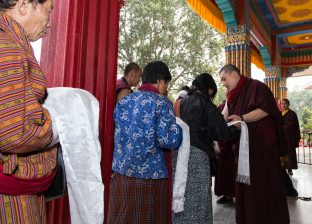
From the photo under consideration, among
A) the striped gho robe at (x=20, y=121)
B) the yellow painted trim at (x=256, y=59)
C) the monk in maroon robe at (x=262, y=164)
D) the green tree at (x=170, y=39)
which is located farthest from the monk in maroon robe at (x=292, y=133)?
the green tree at (x=170, y=39)

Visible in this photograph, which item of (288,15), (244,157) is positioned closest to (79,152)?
(244,157)

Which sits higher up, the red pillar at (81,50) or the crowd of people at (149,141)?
the red pillar at (81,50)

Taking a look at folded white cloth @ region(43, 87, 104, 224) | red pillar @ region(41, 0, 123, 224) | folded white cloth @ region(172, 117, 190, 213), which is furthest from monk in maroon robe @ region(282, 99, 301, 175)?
folded white cloth @ region(43, 87, 104, 224)

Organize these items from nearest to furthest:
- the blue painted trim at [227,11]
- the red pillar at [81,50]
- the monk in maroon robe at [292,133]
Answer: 1. the red pillar at [81,50]
2. the blue painted trim at [227,11]
3. the monk in maroon robe at [292,133]

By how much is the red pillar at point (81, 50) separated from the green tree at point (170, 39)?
34.0ft

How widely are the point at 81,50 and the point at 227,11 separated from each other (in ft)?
14.9

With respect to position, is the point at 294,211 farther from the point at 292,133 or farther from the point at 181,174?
the point at 292,133

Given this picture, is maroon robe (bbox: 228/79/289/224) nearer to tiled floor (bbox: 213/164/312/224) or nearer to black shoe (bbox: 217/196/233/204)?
tiled floor (bbox: 213/164/312/224)

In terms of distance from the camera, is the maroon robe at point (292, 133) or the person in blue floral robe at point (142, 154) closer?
the person in blue floral robe at point (142, 154)

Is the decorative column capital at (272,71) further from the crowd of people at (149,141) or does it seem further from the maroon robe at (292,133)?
the crowd of people at (149,141)

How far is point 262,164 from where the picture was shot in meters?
2.40

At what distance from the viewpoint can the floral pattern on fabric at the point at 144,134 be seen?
1588 millimetres

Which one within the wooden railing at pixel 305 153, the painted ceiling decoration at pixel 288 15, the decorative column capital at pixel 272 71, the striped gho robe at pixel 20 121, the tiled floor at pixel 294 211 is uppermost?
the painted ceiling decoration at pixel 288 15

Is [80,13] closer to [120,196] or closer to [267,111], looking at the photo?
[120,196]
